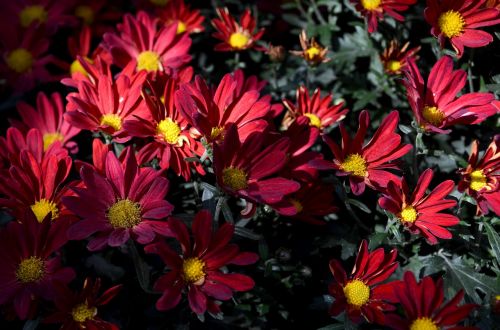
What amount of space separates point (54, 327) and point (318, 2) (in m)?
1.33

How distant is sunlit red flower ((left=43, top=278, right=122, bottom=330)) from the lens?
4.23 feet

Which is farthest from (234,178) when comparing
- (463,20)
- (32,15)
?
(32,15)

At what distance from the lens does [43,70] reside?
191 cm

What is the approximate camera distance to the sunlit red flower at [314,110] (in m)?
1.67

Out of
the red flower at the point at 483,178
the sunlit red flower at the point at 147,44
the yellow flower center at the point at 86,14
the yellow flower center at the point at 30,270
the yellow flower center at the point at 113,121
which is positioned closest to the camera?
the yellow flower center at the point at 30,270

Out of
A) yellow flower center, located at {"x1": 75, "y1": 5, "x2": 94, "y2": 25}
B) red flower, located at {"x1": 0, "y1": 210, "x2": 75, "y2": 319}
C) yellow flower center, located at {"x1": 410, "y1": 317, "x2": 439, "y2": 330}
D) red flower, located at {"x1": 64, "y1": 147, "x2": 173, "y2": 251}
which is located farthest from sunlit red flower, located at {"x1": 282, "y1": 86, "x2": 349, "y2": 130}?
yellow flower center, located at {"x1": 75, "y1": 5, "x2": 94, "y2": 25}

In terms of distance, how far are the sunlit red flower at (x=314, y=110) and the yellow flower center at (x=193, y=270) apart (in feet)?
1.88

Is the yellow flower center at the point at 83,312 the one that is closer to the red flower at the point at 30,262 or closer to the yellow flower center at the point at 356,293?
the red flower at the point at 30,262

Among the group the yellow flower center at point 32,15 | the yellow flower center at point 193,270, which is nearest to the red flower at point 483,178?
the yellow flower center at point 193,270

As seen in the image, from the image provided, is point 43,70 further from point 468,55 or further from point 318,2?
point 468,55

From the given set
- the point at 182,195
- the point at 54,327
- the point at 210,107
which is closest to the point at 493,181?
the point at 210,107

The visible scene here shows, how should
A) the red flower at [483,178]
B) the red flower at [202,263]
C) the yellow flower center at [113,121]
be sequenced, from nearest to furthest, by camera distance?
the red flower at [202,263] → the red flower at [483,178] → the yellow flower center at [113,121]

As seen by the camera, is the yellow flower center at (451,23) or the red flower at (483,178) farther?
the yellow flower center at (451,23)

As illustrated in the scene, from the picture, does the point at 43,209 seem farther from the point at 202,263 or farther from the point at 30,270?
the point at 202,263
